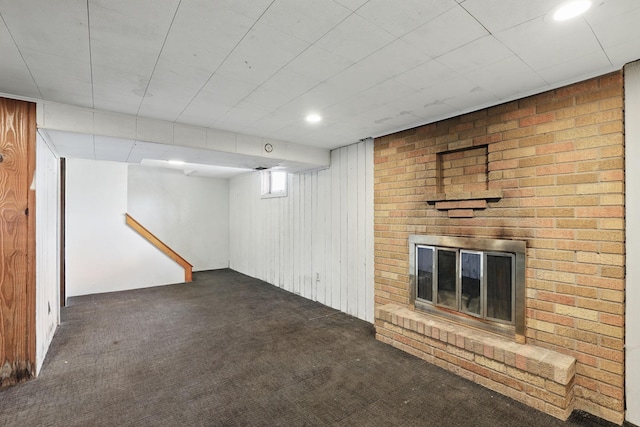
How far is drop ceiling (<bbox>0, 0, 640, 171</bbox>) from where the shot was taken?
1.42 metres

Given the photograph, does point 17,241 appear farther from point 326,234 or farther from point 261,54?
point 326,234

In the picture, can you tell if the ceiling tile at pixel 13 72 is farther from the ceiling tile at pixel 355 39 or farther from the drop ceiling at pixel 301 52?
the ceiling tile at pixel 355 39

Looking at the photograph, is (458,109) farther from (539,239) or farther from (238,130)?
(238,130)

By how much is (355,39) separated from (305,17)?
33cm

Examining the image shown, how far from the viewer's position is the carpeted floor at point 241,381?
6.70 feet

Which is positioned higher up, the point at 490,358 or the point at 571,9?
the point at 571,9

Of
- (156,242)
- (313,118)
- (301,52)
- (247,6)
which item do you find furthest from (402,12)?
(156,242)

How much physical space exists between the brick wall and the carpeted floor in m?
0.51

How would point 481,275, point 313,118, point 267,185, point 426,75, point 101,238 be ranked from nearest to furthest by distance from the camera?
1. point 426,75
2. point 481,275
3. point 313,118
4. point 101,238
5. point 267,185

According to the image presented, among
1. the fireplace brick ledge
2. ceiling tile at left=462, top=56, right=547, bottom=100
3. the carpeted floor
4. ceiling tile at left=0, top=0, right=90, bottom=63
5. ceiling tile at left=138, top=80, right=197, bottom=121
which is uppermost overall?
ceiling tile at left=462, top=56, right=547, bottom=100

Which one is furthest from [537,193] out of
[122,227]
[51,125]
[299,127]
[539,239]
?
[122,227]

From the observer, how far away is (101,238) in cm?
550

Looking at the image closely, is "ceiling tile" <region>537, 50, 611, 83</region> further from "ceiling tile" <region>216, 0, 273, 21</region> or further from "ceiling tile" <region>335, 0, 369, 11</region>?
"ceiling tile" <region>216, 0, 273, 21</region>

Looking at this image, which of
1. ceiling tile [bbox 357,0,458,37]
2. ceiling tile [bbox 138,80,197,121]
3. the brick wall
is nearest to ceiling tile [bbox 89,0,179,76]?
ceiling tile [bbox 138,80,197,121]
